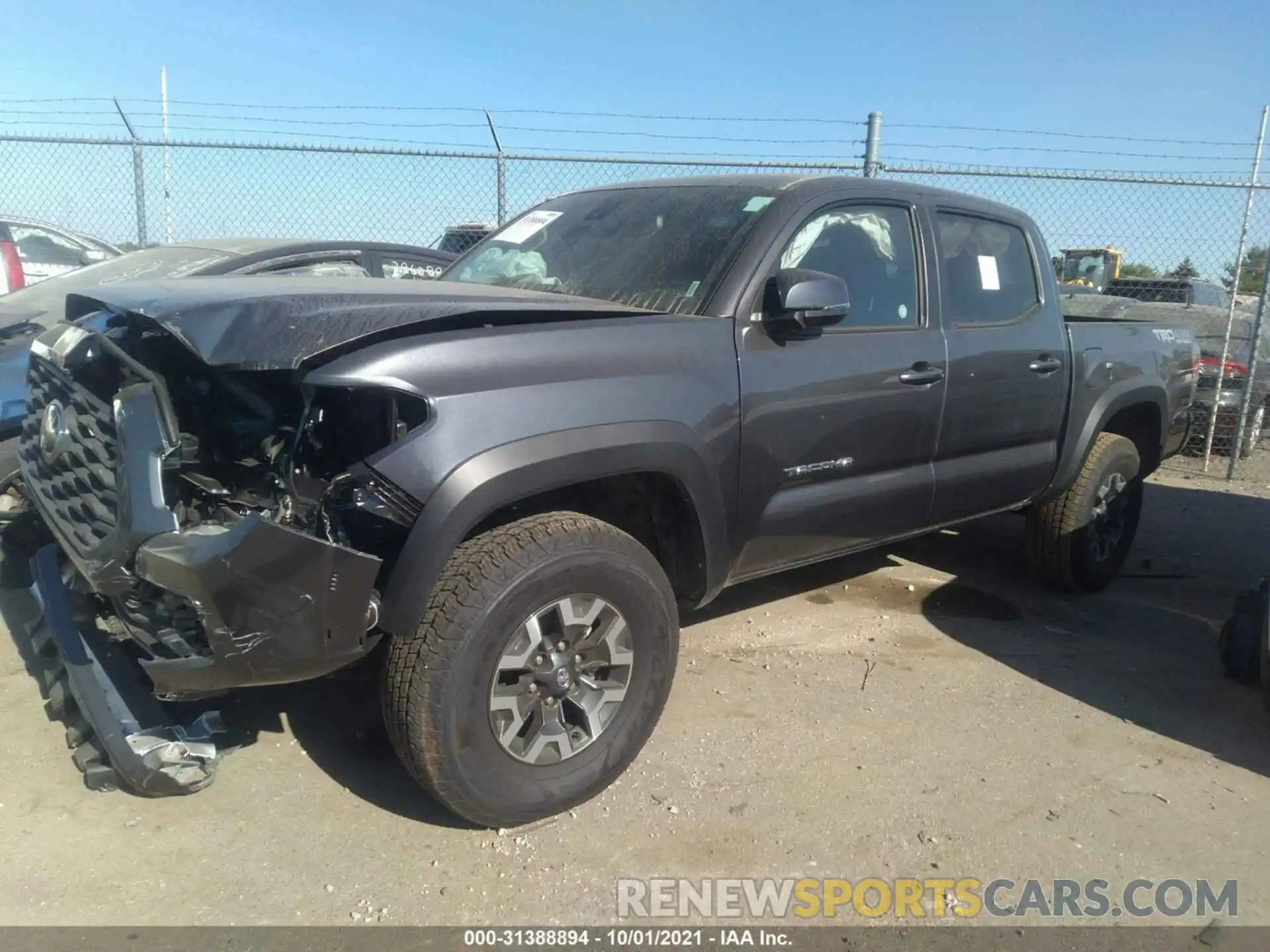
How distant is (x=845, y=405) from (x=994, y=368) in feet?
3.42

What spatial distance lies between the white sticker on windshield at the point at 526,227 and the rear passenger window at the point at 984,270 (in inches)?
64.5

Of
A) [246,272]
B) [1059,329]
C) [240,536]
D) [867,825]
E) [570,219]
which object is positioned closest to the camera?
[240,536]

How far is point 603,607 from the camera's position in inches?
113

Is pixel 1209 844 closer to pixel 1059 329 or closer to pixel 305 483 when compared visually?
pixel 1059 329

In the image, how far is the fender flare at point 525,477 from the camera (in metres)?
2.47

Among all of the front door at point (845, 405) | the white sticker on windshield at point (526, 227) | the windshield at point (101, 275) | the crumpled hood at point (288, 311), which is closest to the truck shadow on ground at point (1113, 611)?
the front door at point (845, 405)

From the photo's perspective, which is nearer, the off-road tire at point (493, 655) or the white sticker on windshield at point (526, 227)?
the off-road tire at point (493, 655)

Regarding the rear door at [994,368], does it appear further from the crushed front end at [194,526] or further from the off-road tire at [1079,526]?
the crushed front end at [194,526]

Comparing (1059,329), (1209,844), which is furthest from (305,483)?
(1059,329)

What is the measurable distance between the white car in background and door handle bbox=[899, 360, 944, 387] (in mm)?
7483

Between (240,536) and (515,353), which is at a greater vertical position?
(515,353)

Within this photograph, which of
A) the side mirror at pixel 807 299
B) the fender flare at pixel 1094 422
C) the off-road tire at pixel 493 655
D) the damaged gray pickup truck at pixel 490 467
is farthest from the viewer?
the fender flare at pixel 1094 422

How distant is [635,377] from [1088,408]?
2.88 m

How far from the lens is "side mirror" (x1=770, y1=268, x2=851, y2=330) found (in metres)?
3.22
